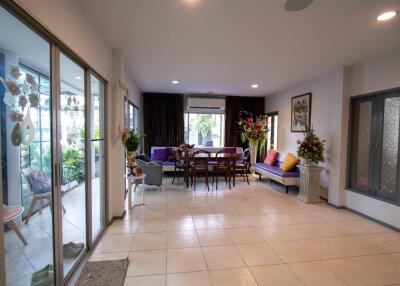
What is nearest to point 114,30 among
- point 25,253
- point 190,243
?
point 25,253

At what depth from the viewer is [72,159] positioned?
2240mm

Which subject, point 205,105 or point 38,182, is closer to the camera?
point 38,182

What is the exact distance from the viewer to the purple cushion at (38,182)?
1.63 m

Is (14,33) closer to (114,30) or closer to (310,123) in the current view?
(114,30)

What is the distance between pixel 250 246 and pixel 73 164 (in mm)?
2193

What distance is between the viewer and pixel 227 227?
317 centimetres

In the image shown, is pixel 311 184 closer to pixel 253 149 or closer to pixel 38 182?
pixel 253 149

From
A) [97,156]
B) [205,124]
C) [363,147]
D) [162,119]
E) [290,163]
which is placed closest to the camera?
[97,156]

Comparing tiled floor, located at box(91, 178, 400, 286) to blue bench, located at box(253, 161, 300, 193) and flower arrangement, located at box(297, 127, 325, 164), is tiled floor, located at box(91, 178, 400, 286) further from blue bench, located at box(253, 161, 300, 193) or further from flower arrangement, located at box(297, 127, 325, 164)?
flower arrangement, located at box(297, 127, 325, 164)

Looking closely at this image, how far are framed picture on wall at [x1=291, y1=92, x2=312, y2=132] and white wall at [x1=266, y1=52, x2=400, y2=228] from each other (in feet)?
0.44

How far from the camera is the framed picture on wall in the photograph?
5.07 m

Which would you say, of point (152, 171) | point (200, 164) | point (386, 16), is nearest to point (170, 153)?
point (200, 164)

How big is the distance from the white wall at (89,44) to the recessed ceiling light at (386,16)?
9.65 feet

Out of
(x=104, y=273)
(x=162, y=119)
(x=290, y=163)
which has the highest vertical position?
(x=162, y=119)
